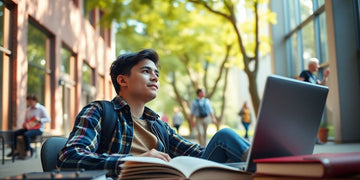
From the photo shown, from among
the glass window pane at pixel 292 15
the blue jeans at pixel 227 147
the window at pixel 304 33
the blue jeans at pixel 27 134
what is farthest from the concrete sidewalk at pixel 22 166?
the glass window pane at pixel 292 15

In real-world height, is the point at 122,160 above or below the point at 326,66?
below

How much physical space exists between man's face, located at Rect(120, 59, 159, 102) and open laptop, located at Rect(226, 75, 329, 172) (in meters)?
0.91

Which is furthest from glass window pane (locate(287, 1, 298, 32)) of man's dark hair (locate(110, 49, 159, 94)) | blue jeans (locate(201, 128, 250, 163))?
blue jeans (locate(201, 128, 250, 163))

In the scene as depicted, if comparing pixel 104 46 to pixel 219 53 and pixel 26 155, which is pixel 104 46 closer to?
pixel 219 53

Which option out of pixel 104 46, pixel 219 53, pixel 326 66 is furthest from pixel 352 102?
pixel 104 46

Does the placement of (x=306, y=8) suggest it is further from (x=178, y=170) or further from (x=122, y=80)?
(x=178, y=170)

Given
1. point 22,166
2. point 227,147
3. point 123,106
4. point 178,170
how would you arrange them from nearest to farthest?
1. point 178,170
2. point 227,147
3. point 123,106
4. point 22,166

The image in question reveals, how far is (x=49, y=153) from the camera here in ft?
7.93

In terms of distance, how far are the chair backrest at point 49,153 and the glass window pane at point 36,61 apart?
10452 mm

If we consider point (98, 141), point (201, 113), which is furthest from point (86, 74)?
point (98, 141)

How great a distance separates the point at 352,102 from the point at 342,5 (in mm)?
2786

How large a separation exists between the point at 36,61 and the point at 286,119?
40.7 feet

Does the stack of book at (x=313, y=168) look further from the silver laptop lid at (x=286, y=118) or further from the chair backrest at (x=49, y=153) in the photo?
the chair backrest at (x=49, y=153)

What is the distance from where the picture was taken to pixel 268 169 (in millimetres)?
1516
